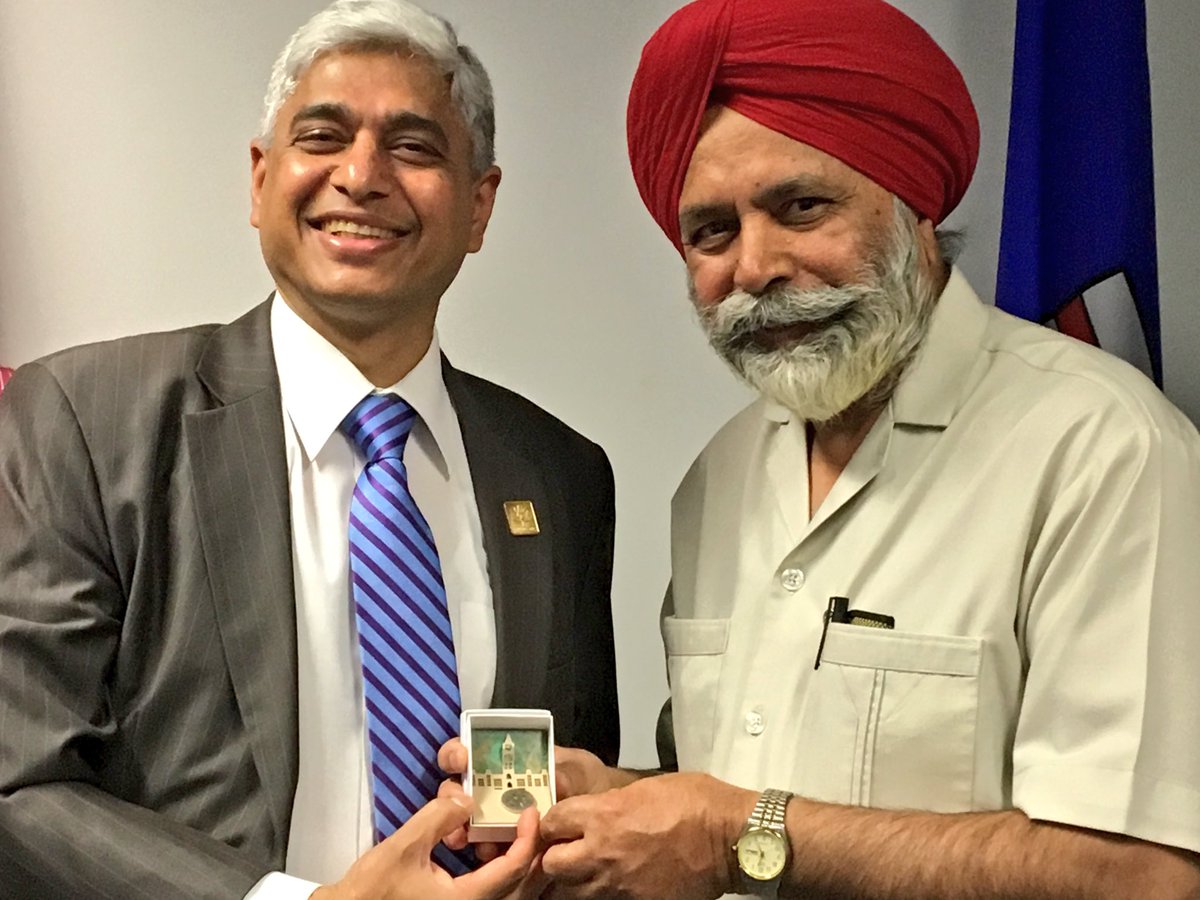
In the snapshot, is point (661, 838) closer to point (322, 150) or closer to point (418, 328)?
point (418, 328)

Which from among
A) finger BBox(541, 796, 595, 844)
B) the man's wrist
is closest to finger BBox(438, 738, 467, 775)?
finger BBox(541, 796, 595, 844)

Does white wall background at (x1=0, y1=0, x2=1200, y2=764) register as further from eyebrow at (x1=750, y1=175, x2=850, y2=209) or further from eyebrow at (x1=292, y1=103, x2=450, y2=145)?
eyebrow at (x1=750, y1=175, x2=850, y2=209)

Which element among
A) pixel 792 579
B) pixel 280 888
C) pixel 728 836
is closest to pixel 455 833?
pixel 280 888

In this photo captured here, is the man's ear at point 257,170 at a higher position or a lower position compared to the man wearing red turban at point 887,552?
higher

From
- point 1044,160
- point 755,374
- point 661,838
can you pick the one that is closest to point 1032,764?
point 661,838

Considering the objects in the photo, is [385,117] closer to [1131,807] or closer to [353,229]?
[353,229]

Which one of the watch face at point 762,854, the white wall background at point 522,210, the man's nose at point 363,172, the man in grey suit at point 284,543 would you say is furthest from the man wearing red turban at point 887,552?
the white wall background at point 522,210

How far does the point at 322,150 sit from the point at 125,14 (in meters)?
0.90

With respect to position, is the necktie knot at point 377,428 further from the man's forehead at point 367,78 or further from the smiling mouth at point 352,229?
the man's forehead at point 367,78

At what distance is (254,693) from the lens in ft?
4.69

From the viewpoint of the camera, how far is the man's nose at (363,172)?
161 cm

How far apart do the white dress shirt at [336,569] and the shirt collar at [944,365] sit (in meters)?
0.65

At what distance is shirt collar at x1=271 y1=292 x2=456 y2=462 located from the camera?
1613 millimetres

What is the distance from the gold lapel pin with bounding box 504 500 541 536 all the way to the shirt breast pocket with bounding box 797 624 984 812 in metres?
0.49
